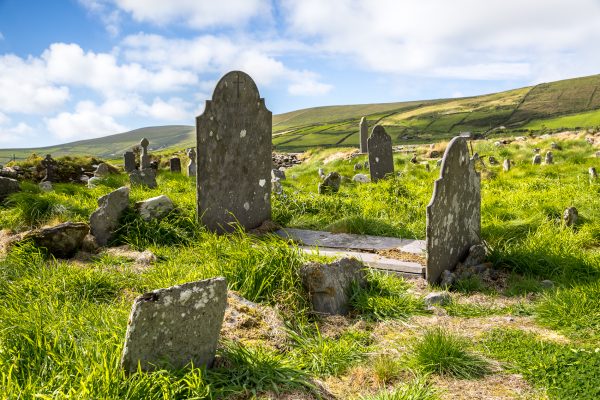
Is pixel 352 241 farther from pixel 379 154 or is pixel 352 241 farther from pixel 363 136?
pixel 363 136

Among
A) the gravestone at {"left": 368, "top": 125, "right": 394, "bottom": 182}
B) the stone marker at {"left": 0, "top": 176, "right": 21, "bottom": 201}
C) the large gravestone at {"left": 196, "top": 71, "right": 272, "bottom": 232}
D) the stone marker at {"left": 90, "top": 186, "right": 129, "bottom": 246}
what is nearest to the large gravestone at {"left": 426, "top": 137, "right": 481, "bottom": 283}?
the large gravestone at {"left": 196, "top": 71, "right": 272, "bottom": 232}

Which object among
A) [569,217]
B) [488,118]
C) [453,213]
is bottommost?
[569,217]

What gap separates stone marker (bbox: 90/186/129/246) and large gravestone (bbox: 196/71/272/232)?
120 cm

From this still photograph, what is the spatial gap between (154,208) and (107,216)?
2.21 ft

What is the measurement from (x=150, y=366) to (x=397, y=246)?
457 centimetres

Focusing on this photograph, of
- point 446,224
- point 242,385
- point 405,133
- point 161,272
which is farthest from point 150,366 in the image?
point 405,133

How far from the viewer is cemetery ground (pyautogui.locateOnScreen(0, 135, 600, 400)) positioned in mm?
3041

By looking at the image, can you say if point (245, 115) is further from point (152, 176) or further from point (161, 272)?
point (152, 176)

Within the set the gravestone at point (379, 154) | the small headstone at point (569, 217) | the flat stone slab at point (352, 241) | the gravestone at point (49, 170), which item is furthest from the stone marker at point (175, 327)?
the gravestone at point (49, 170)

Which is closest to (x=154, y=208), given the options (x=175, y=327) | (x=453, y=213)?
(x=453, y=213)

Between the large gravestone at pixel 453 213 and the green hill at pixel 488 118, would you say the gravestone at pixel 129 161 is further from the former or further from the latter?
the green hill at pixel 488 118

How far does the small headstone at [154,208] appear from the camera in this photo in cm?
735

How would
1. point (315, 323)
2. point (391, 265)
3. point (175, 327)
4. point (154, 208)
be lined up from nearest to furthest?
1. point (175, 327)
2. point (315, 323)
3. point (391, 265)
4. point (154, 208)

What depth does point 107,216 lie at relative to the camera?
7129 mm
